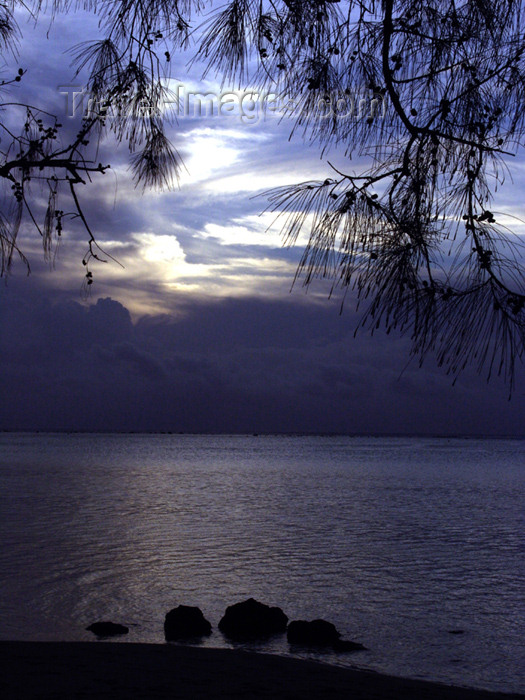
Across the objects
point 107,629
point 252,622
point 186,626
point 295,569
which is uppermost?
point 252,622

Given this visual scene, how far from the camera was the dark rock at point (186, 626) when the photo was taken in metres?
9.73

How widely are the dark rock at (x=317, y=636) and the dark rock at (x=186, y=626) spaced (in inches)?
51.0

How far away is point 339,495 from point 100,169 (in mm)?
32551

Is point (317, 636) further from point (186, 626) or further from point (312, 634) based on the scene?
point (186, 626)

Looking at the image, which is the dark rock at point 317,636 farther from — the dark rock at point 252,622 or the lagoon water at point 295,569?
the dark rock at point 252,622

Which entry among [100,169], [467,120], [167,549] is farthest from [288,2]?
[167,549]

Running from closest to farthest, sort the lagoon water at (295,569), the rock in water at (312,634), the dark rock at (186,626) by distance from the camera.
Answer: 1. the rock in water at (312,634)
2. the dark rock at (186,626)
3. the lagoon water at (295,569)

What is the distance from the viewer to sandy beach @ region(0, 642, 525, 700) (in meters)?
5.05

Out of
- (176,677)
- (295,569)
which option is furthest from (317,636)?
(295,569)

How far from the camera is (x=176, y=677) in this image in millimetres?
5660

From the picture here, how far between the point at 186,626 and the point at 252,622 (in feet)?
3.23

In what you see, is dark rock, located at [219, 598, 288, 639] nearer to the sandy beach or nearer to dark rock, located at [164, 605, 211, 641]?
dark rock, located at [164, 605, 211, 641]

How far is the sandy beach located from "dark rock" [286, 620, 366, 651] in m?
2.24

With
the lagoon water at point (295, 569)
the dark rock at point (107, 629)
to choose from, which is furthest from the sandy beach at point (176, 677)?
the dark rock at point (107, 629)
